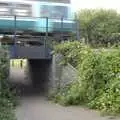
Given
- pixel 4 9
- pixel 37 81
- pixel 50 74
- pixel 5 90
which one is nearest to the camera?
pixel 5 90

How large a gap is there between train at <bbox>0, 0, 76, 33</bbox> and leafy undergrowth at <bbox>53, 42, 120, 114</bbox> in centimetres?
593

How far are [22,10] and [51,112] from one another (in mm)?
11287

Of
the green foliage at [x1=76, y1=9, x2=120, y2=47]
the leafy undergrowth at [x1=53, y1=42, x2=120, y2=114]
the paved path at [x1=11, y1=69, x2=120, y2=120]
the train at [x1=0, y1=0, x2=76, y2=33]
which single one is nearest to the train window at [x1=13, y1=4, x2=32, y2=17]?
the train at [x1=0, y1=0, x2=76, y2=33]

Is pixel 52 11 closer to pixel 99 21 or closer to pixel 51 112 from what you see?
pixel 51 112

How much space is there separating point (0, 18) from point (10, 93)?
6.20 meters

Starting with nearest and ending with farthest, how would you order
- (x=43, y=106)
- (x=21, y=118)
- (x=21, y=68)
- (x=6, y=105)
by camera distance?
(x=21, y=118) < (x=6, y=105) < (x=43, y=106) < (x=21, y=68)

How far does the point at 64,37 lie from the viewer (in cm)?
2253

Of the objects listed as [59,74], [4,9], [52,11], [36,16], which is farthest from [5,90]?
[52,11]

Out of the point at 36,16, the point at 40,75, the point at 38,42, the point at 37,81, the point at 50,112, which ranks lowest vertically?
the point at 37,81

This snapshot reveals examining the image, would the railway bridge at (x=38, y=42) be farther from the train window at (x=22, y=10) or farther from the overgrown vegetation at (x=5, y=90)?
the train window at (x=22, y=10)

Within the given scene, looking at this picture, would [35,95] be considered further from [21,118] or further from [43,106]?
[21,118]

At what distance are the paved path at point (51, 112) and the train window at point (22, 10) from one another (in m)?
7.97

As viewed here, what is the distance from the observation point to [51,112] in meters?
14.9

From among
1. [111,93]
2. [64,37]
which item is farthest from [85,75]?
Result: [64,37]
